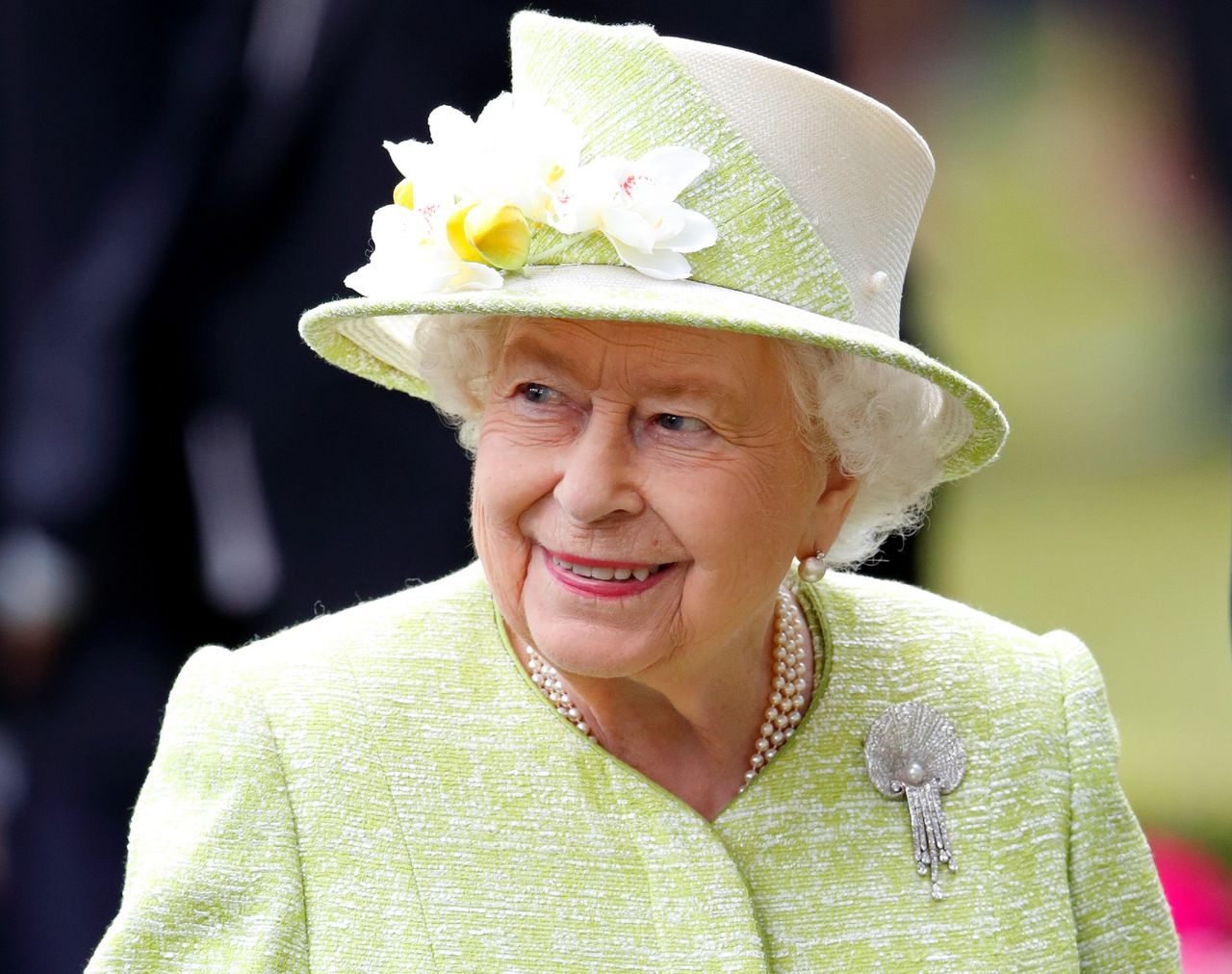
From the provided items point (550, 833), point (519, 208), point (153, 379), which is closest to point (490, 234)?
point (519, 208)

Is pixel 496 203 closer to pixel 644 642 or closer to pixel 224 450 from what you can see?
pixel 644 642

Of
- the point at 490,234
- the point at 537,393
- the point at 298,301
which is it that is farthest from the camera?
the point at 298,301

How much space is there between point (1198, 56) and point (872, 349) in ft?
8.08

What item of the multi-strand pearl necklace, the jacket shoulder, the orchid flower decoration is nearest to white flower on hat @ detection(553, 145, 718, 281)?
the orchid flower decoration

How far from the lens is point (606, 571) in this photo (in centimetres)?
227

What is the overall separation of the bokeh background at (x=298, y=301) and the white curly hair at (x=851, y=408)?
1.72 meters

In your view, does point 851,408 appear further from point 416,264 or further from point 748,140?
point 416,264

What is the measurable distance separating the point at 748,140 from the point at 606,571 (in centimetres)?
59

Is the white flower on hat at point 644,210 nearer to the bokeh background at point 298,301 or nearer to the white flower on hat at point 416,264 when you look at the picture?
the white flower on hat at point 416,264

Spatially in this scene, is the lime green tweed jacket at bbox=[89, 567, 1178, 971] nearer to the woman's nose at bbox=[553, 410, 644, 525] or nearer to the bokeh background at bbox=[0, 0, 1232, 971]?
the woman's nose at bbox=[553, 410, 644, 525]

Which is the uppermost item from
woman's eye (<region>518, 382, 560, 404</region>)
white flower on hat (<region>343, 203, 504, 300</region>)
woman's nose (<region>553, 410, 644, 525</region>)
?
white flower on hat (<region>343, 203, 504, 300</region>)

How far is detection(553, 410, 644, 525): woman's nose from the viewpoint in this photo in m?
2.21

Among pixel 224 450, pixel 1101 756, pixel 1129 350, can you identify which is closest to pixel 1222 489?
pixel 1129 350

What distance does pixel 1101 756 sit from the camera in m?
2.64
